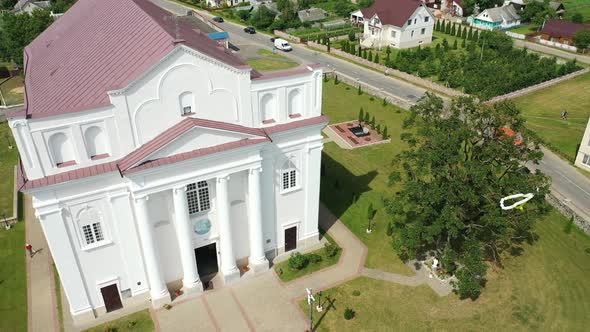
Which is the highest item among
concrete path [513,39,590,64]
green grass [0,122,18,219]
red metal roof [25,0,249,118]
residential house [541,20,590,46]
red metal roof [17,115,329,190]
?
red metal roof [25,0,249,118]

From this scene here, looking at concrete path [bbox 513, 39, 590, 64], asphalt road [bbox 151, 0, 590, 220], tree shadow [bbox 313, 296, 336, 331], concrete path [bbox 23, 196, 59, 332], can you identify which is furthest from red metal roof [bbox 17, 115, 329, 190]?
concrete path [bbox 513, 39, 590, 64]

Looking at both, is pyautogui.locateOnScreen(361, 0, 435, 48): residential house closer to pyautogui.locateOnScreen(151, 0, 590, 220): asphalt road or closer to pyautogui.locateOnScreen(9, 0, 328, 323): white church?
pyautogui.locateOnScreen(151, 0, 590, 220): asphalt road

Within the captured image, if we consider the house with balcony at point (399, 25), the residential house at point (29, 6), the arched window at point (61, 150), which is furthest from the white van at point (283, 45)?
the arched window at point (61, 150)

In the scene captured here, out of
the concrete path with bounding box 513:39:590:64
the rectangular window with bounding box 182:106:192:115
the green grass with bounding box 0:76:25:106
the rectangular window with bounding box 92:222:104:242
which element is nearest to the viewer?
the rectangular window with bounding box 182:106:192:115

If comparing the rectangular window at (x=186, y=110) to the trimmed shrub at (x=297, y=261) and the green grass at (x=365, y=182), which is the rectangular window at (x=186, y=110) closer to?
the trimmed shrub at (x=297, y=261)

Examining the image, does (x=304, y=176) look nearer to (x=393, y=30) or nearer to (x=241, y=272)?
(x=241, y=272)

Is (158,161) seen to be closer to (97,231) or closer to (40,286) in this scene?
(97,231)
